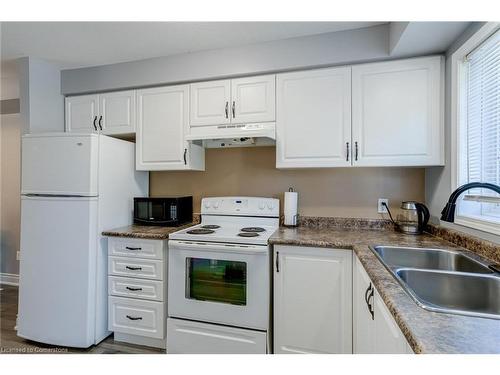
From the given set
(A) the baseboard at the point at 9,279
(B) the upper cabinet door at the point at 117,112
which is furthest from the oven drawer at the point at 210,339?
(A) the baseboard at the point at 9,279

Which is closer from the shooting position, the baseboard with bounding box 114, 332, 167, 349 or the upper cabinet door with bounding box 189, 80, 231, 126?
the baseboard with bounding box 114, 332, 167, 349

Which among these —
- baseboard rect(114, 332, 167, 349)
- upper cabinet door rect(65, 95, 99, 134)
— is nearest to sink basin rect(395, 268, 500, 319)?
baseboard rect(114, 332, 167, 349)

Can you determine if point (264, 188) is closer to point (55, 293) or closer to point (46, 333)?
point (55, 293)

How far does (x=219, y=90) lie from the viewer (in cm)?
217

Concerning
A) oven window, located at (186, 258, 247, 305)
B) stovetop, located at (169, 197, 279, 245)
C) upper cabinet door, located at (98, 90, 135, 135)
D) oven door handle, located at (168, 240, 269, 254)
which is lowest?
oven window, located at (186, 258, 247, 305)

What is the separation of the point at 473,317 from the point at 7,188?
4.49m

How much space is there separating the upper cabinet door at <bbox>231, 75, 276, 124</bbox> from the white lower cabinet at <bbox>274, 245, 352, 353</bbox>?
1.06 m

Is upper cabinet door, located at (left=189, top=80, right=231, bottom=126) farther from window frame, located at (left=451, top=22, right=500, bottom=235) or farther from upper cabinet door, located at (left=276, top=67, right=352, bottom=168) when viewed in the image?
window frame, located at (left=451, top=22, right=500, bottom=235)

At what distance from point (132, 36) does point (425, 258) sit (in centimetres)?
249

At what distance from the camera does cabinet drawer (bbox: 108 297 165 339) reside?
6.39 ft

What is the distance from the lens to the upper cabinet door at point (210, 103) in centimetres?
215

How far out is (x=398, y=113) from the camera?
1823 mm

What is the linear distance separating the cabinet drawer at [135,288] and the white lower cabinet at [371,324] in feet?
4.50

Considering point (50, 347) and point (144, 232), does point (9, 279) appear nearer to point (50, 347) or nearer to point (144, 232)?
point (50, 347)
